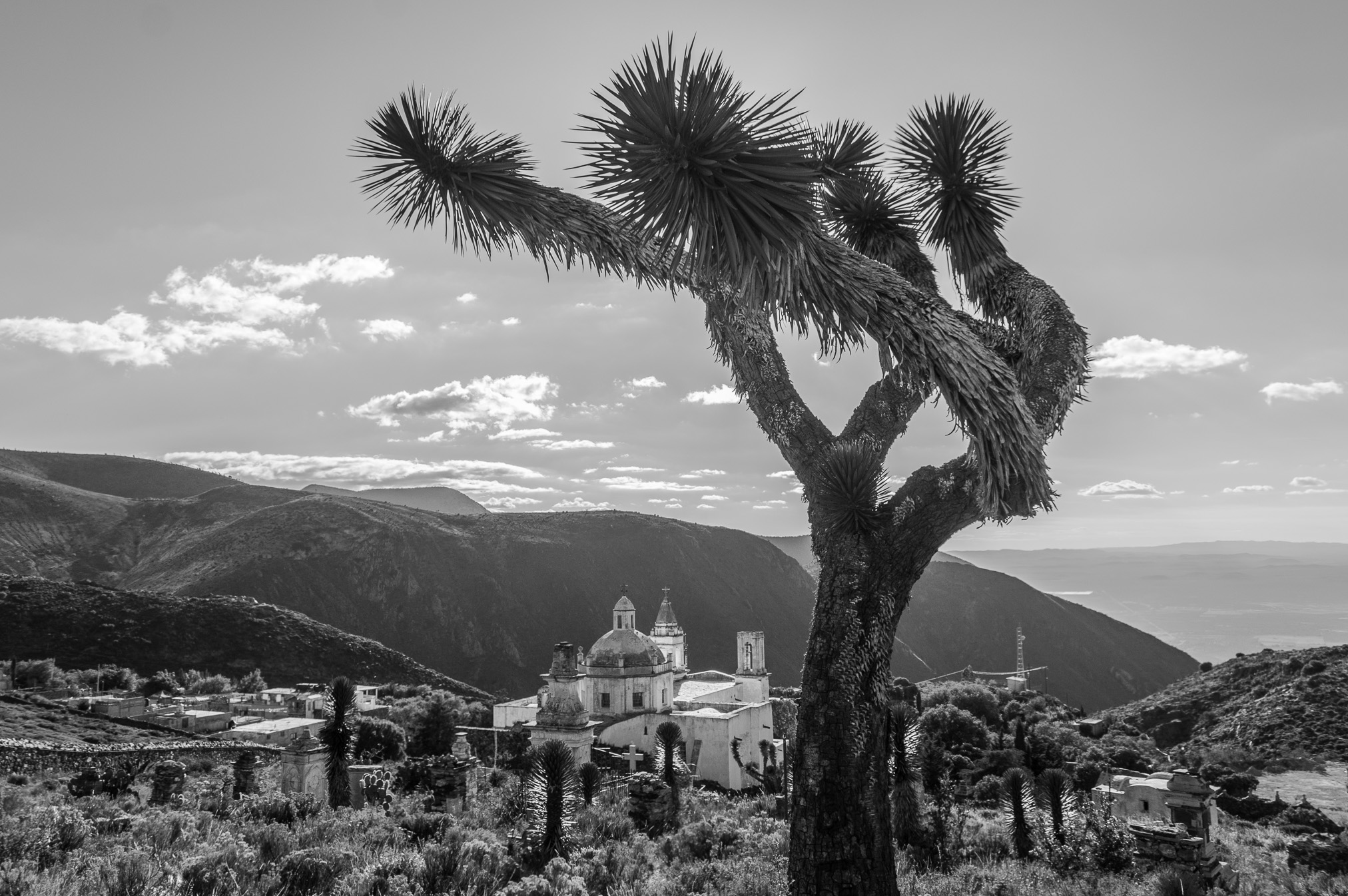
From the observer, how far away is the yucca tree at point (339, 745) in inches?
484

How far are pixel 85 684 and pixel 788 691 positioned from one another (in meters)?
34.6

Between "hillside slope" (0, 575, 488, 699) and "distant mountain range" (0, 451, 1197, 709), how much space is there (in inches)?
671

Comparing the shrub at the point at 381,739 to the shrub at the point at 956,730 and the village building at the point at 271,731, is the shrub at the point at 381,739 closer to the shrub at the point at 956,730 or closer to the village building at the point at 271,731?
the village building at the point at 271,731

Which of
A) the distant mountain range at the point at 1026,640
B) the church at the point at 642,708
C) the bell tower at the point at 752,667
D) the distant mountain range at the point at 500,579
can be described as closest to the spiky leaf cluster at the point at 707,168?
the church at the point at 642,708

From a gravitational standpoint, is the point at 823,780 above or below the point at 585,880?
above

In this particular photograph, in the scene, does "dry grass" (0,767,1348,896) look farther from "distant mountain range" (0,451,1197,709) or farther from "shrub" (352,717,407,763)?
"distant mountain range" (0,451,1197,709)

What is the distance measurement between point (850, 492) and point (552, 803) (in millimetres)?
5500

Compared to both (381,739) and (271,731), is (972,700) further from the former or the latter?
(271,731)

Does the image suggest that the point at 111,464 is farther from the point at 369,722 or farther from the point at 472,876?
the point at 472,876

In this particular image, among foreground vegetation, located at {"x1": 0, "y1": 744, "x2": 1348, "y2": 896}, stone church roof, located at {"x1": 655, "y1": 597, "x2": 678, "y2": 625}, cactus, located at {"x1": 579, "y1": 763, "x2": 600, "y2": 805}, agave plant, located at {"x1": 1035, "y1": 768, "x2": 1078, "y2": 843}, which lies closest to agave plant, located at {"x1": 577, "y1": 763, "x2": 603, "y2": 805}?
cactus, located at {"x1": 579, "y1": 763, "x2": 600, "y2": 805}

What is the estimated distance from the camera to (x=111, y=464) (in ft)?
388

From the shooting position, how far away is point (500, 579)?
8444 cm

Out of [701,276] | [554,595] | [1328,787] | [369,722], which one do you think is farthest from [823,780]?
[554,595]

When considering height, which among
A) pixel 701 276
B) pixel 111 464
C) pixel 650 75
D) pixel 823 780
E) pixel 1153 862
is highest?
pixel 111 464
